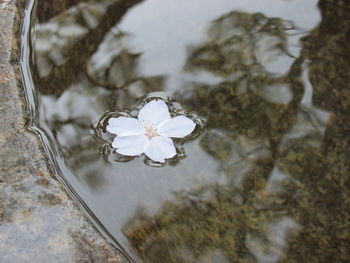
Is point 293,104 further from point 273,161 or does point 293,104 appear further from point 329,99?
point 273,161

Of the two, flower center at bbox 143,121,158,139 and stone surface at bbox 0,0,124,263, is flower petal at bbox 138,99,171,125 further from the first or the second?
stone surface at bbox 0,0,124,263

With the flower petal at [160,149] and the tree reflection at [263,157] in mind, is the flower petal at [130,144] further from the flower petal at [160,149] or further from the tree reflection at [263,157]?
the tree reflection at [263,157]

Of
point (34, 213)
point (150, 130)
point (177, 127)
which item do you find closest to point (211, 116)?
point (177, 127)

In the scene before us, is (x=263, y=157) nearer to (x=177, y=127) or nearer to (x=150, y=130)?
(x=177, y=127)

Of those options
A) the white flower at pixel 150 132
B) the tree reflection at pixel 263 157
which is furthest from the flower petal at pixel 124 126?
the tree reflection at pixel 263 157

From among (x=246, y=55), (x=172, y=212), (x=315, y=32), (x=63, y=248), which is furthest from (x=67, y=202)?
(x=315, y=32)

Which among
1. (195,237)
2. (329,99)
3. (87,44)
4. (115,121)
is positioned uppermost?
(87,44)

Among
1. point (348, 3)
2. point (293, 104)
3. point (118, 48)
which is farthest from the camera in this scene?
point (348, 3)
